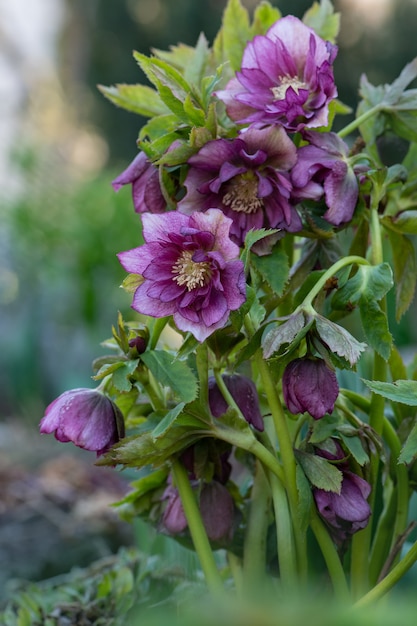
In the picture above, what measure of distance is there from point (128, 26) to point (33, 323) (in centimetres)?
401

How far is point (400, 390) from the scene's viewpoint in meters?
0.50

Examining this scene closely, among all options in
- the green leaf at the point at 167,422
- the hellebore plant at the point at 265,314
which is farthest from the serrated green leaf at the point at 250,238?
the green leaf at the point at 167,422

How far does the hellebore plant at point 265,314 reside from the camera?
1.62 ft

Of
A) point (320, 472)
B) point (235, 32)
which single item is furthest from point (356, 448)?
point (235, 32)

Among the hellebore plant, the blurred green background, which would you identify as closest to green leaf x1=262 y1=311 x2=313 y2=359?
the hellebore plant

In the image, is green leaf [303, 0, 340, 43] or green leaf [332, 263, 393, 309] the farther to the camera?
green leaf [303, 0, 340, 43]

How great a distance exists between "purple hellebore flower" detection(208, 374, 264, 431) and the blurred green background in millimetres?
706

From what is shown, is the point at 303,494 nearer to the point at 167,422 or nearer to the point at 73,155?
the point at 167,422

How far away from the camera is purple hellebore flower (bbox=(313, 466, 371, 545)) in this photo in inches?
20.7

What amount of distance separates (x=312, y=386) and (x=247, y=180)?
0.15 metres

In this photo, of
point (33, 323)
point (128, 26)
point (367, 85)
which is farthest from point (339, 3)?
point (367, 85)

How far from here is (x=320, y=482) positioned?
524 mm

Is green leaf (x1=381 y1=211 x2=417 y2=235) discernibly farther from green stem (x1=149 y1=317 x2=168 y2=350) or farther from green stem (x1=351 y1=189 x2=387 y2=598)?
green stem (x1=149 y1=317 x2=168 y2=350)

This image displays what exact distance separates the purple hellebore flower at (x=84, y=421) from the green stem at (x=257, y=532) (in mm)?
138
